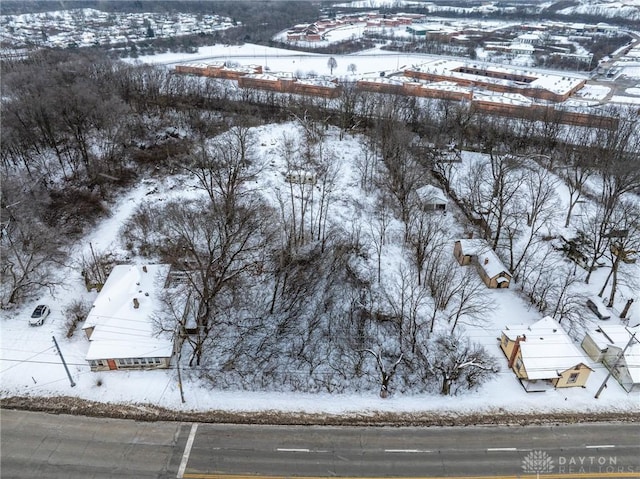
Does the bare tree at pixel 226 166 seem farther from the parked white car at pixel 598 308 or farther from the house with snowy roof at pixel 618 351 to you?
the parked white car at pixel 598 308

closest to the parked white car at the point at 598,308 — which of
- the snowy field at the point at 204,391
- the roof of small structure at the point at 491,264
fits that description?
the snowy field at the point at 204,391

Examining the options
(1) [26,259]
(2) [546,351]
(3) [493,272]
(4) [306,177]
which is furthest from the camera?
(4) [306,177]

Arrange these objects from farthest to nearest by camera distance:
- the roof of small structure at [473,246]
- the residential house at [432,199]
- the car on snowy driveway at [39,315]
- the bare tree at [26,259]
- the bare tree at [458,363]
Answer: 1. the residential house at [432,199]
2. the roof of small structure at [473,246]
3. the bare tree at [26,259]
4. the car on snowy driveway at [39,315]
5. the bare tree at [458,363]

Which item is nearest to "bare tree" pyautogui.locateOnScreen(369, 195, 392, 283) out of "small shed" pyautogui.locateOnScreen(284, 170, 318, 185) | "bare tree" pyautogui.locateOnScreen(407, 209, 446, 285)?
"bare tree" pyautogui.locateOnScreen(407, 209, 446, 285)

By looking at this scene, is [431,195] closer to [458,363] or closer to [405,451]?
[458,363]

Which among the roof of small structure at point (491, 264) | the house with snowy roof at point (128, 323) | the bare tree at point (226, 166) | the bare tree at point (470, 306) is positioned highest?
the bare tree at point (226, 166)

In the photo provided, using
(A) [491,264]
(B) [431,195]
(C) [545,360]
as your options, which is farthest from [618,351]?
(B) [431,195]

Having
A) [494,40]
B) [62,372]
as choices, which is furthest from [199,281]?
[494,40]
